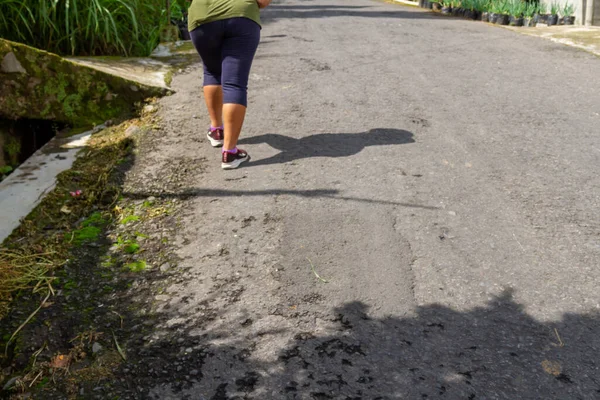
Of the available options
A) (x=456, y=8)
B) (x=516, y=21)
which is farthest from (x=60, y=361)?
(x=456, y=8)

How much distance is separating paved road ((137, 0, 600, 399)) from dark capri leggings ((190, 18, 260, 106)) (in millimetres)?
545

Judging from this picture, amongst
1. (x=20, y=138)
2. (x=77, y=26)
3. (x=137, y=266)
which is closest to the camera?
(x=137, y=266)

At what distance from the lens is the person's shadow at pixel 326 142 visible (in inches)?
200

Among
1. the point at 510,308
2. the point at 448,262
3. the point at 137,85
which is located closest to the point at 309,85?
the point at 137,85

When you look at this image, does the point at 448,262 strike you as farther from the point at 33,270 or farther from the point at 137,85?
the point at 137,85

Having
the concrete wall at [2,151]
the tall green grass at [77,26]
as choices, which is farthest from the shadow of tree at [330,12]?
the concrete wall at [2,151]

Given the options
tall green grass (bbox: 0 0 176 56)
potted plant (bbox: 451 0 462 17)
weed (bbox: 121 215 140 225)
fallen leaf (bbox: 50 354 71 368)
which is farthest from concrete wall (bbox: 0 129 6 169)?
potted plant (bbox: 451 0 462 17)

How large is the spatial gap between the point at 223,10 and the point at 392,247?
2083mm

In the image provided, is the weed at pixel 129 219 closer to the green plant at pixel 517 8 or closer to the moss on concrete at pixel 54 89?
the moss on concrete at pixel 54 89

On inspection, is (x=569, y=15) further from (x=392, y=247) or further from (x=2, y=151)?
(x=392, y=247)

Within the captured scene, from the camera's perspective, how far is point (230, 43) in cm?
472

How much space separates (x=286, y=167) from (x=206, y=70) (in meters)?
1.02

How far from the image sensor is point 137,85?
21.2 feet

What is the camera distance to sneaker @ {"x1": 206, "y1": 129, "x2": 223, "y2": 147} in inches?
209
